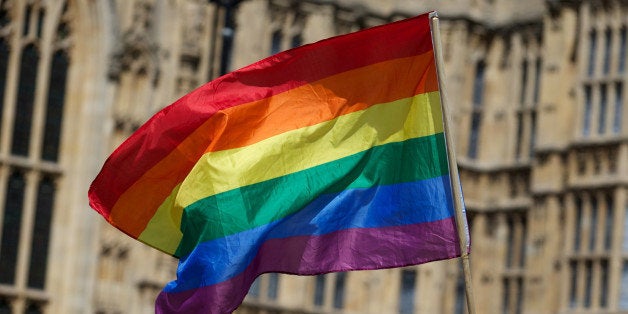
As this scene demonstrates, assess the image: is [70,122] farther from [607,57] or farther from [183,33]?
[607,57]

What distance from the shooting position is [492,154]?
3562cm

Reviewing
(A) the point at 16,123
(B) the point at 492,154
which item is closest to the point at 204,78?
(A) the point at 16,123

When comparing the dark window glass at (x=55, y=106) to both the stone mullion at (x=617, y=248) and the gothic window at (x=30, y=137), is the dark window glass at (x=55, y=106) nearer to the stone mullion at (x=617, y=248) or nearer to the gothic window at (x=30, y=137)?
the gothic window at (x=30, y=137)

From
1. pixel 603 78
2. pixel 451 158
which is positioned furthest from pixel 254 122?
pixel 603 78

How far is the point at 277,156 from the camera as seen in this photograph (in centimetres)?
1684

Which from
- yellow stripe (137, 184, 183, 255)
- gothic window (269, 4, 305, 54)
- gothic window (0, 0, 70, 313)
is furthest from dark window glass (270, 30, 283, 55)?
yellow stripe (137, 184, 183, 255)

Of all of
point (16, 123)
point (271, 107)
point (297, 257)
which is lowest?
point (297, 257)

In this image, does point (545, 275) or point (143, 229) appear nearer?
point (143, 229)

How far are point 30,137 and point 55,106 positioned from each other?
0.75m

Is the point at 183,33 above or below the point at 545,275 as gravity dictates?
above

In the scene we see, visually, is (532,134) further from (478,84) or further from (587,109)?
(587,109)

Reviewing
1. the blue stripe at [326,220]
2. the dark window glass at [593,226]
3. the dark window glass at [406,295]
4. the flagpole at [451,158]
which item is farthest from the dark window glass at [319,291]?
the flagpole at [451,158]

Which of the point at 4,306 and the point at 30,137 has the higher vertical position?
the point at 30,137

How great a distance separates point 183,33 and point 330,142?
16.7m
